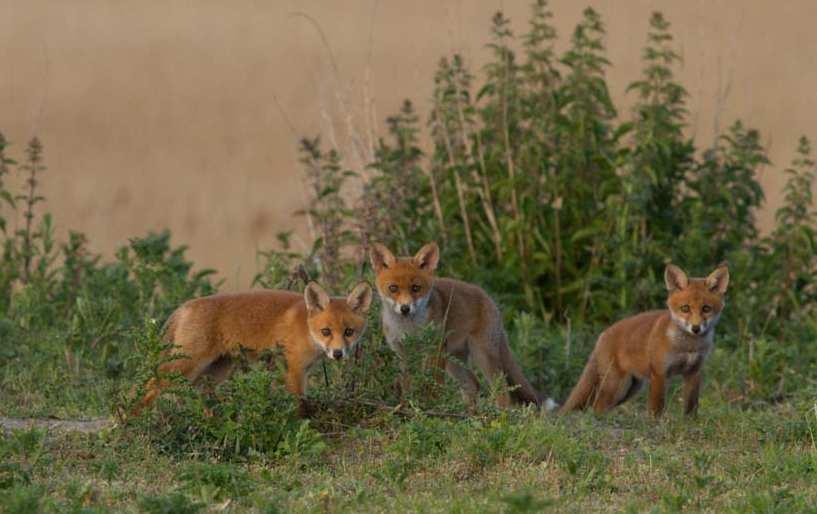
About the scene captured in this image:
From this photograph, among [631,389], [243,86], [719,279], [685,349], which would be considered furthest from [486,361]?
[243,86]

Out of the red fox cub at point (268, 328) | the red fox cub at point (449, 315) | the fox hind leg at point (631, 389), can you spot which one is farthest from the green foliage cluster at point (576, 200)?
the red fox cub at point (268, 328)

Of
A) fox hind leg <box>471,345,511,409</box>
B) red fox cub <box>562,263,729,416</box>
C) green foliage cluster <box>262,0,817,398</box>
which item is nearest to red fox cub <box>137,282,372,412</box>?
fox hind leg <box>471,345,511,409</box>

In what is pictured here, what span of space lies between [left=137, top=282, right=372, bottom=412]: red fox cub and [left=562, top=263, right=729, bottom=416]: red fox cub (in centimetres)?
213

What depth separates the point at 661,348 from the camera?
9.66m

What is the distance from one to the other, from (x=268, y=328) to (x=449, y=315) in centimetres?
174

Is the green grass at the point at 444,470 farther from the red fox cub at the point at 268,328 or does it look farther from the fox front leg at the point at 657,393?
the fox front leg at the point at 657,393

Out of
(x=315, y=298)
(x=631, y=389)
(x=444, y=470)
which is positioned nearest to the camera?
(x=444, y=470)

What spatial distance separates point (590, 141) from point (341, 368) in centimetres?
422

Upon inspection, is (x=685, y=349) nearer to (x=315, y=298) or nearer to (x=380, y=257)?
(x=380, y=257)

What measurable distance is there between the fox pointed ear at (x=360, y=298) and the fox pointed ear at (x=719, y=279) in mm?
2356

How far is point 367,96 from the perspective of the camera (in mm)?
12664

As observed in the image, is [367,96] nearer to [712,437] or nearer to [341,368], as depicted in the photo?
[341,368]

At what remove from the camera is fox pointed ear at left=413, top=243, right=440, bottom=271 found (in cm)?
959

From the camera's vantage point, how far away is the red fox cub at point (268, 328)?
8297 millimetres
